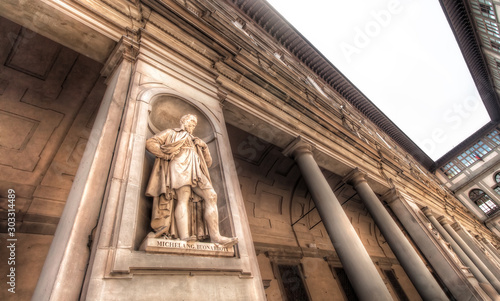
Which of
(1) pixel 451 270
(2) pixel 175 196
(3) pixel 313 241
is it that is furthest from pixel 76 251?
(1) pixel 451 270

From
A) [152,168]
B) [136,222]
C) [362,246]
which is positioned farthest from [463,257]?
[136,222]

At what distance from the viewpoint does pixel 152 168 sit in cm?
271

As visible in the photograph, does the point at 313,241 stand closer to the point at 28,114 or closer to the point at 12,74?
the point at 28,114

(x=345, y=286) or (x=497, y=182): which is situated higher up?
(x=497, y=182)

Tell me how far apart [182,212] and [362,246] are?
421cm

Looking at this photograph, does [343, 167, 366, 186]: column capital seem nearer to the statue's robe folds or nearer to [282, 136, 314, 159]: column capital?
[282, 136, 314, 159]: column capital

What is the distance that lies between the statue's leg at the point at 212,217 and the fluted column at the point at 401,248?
21.1 ft

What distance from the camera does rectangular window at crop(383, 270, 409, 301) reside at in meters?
10.8

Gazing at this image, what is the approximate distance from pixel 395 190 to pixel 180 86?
9.05 m

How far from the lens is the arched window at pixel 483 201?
3217 centimetres

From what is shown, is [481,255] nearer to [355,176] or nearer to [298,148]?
[355,176]

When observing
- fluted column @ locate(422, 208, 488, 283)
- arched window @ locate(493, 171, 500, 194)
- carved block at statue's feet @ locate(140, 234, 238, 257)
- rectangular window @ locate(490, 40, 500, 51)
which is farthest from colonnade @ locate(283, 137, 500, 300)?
arched window @ locate(493, 171, 500, 194)

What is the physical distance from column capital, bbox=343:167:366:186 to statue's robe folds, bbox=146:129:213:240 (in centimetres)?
633

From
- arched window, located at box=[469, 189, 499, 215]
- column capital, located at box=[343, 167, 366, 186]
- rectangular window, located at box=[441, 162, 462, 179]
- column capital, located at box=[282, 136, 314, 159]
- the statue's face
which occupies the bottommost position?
the statue's face
